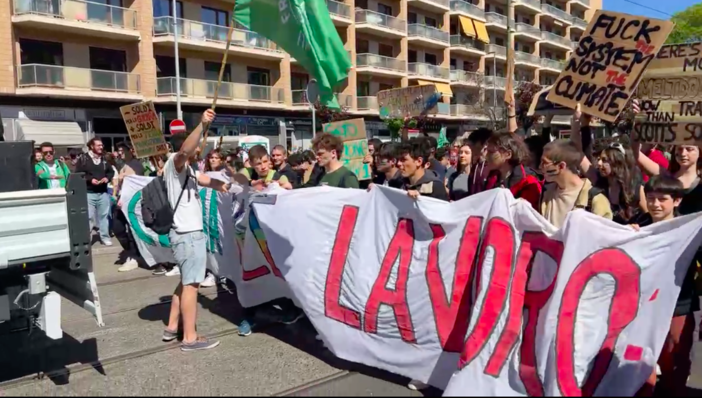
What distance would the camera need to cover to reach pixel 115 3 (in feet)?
91.5

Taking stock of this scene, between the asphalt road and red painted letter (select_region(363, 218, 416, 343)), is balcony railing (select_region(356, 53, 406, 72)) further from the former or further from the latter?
red painted letter (select_region(363, 218, 416, 343))

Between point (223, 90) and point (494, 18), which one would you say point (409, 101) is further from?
point (494, 18)

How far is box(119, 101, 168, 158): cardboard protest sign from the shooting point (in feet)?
29.6

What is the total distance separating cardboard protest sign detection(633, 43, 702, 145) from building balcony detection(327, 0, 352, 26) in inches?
1314

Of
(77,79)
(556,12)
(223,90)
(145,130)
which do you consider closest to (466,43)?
(556,12)

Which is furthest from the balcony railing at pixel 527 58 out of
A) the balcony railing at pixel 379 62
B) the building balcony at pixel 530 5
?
the balcony railing at pixel 379 62

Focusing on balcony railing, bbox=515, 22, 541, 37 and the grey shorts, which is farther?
balcony railing, bbox=515, 22, 541, 37

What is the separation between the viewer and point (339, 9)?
1471 inches

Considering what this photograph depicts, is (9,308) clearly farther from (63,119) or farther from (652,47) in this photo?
(63,119)

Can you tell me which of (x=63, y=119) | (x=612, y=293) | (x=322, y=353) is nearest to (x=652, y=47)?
(x=612, y=293)

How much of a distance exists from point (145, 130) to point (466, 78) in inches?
1662

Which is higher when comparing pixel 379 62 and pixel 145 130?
pixel 379 62

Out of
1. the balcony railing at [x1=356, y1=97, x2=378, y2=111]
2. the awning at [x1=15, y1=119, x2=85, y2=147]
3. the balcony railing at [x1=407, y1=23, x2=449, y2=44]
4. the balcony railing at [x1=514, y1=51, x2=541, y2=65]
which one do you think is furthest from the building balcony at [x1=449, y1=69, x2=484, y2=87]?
the awning at [x1=15, y1=119, x2=85, y2=147]

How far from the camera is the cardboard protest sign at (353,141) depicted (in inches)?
362
